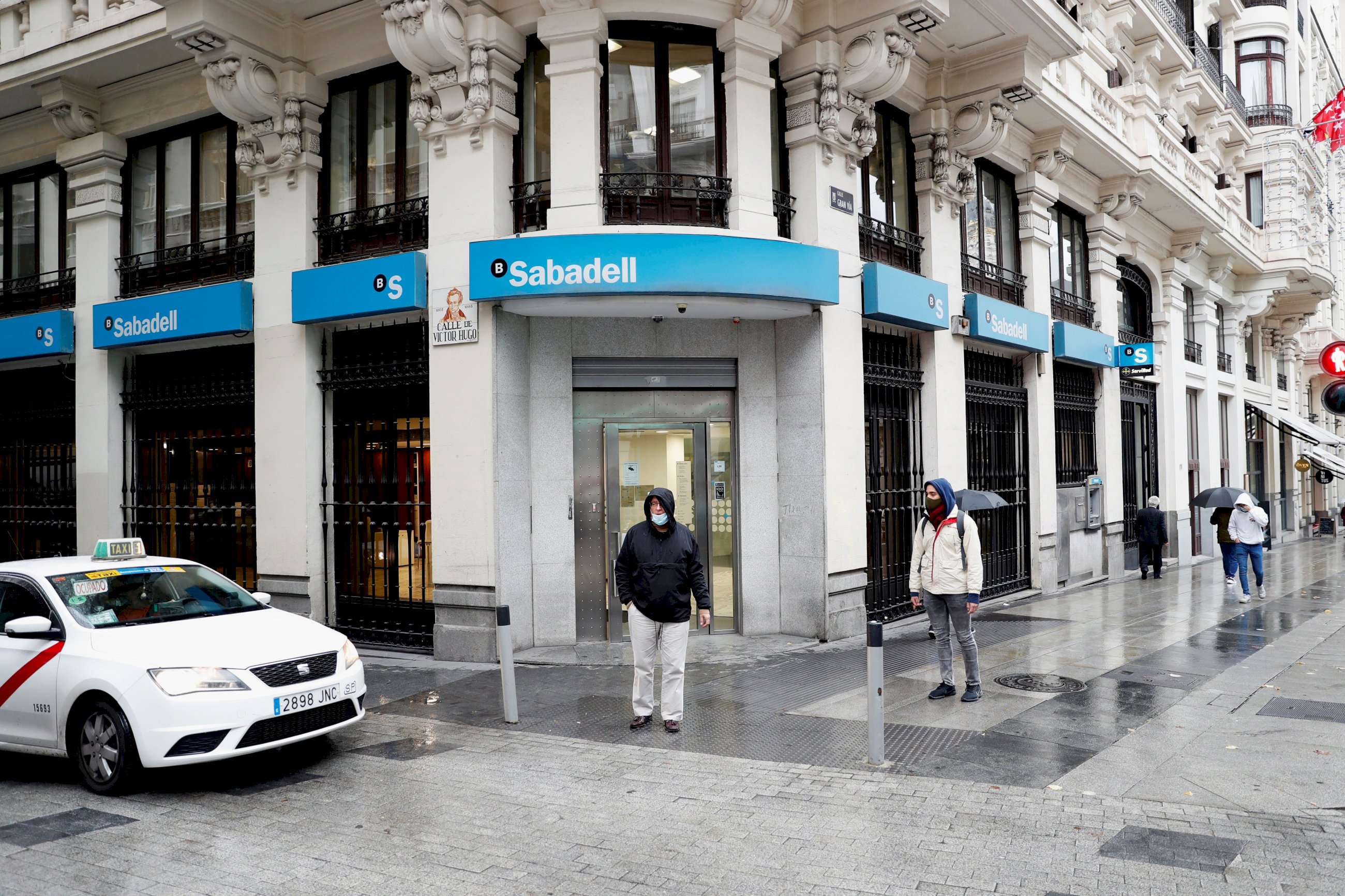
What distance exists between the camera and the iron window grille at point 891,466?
12281 mm

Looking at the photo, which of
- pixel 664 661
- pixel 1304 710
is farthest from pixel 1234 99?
pixel 664 661

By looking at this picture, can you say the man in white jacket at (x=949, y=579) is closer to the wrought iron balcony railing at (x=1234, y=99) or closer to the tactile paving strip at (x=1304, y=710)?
the tactile paving strip at (x=1304, y=710)

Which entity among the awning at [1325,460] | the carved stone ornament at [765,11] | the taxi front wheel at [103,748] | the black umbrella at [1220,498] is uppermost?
the carved stone ornament at [765,11]

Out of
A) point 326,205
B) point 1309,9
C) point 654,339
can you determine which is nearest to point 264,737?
point 654,339

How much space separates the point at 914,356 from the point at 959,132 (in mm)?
3226

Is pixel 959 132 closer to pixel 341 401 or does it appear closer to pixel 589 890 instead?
pixel 341 401

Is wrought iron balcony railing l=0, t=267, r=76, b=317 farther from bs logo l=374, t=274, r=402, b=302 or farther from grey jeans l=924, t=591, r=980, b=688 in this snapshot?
grey jeans l=924, t=591, r=980, b=688

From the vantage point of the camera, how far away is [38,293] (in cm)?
1502

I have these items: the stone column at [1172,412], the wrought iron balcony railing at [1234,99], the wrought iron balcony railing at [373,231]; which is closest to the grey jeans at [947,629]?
the wrought iron balcony railing at [373,231]

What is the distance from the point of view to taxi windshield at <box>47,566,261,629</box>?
6586 mm

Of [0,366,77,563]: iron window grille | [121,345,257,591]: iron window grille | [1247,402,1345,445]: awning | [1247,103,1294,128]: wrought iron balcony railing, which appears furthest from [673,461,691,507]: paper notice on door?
[1247,103,1294,128]: wrought iron balcony railing

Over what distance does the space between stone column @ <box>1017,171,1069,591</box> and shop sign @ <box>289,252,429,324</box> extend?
1016cm

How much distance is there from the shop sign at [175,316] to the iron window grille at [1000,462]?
10.2m

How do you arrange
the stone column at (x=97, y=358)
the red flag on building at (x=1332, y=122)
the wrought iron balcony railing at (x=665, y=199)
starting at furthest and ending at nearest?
the red flag on building at (x=1332, y=122) → the stone column at (x=97, y=358) → the wrought iron balcony railing at (x=665, y=199)
